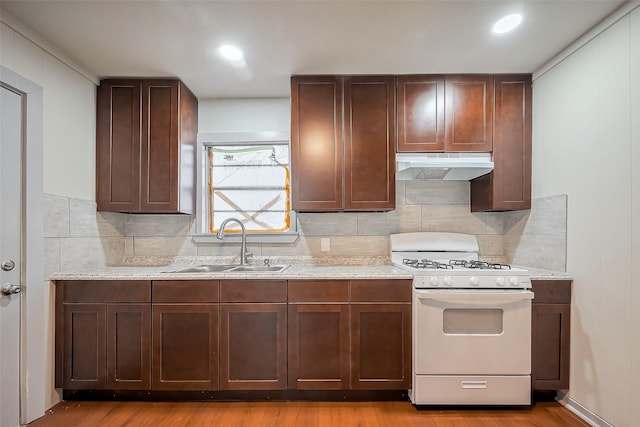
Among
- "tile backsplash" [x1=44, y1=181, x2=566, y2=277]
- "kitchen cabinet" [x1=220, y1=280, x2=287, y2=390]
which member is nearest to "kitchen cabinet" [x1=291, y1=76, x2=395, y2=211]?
"tile backsplash" [x1=44, y1=181, x2=566, y2=277]

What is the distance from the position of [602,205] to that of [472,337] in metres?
1.08

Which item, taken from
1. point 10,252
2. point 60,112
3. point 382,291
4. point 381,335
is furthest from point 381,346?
point 60,112

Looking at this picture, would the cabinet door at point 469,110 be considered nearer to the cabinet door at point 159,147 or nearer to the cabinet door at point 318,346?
the cabinet door at point 318,346

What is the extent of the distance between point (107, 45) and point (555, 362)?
3540 mm

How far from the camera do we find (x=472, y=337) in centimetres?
209

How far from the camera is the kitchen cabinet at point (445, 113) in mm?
2508

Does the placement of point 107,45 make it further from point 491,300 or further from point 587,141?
point 587,141

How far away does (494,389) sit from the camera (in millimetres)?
2074

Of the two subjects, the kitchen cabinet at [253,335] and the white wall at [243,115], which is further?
the white wall at [243,115]

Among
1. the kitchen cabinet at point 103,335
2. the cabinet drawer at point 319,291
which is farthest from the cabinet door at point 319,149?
the kitchen cabinet at point 103,335

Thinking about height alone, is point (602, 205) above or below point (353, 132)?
below

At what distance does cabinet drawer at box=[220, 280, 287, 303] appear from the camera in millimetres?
2176

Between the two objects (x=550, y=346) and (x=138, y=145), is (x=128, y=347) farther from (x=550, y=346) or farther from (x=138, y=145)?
(x=550, y=346)

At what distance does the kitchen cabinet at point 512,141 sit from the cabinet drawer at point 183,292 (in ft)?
7.07
